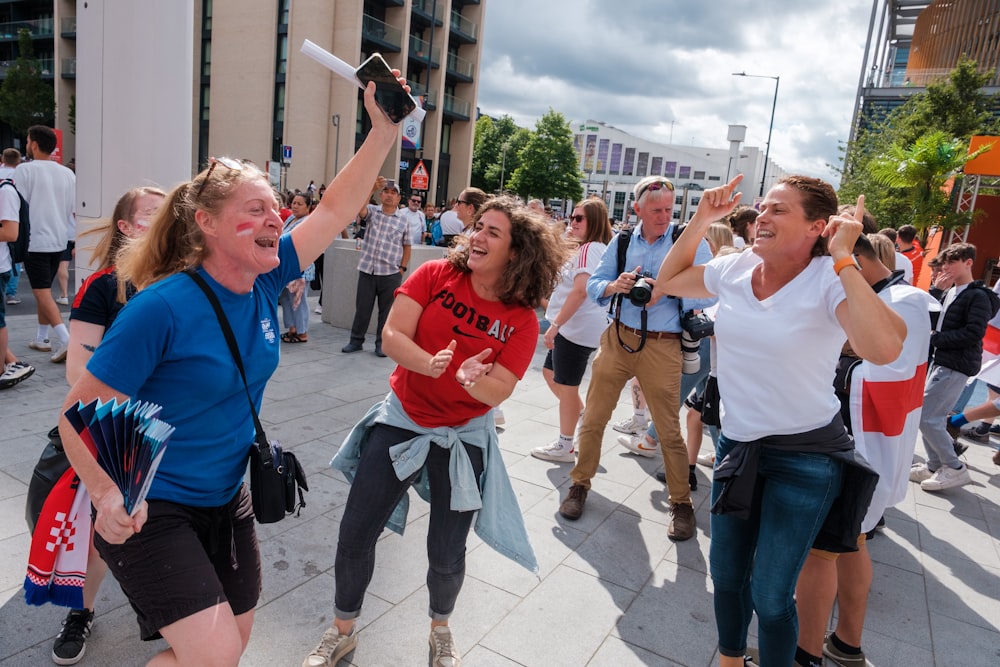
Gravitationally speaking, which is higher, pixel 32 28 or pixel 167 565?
pixel 32 28

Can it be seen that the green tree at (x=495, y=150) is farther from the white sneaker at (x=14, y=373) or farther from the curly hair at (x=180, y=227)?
the curly hair at (x=180, y=227)

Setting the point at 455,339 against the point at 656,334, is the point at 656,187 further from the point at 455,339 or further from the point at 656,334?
the point at 455,339

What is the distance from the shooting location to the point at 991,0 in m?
45.1

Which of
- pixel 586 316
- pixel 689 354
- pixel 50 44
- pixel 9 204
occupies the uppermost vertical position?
pixel 50 44

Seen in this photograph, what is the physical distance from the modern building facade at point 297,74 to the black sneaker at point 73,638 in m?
28.7

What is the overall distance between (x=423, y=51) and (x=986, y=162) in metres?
30.7

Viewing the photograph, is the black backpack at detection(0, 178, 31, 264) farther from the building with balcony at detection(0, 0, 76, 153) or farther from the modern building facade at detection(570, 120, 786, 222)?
the modern building facade at detection(570, 120, 786, 222)

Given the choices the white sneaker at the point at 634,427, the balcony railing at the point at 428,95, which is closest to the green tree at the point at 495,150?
the balcony railing at the point at 428,95

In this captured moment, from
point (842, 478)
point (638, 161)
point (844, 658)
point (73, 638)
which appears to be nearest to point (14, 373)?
point (73, 638)

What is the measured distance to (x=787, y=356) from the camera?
227 centimetres

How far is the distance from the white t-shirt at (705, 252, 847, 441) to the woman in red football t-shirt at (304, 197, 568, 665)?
794 mm

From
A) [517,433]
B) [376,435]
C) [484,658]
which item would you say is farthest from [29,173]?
[484,658]

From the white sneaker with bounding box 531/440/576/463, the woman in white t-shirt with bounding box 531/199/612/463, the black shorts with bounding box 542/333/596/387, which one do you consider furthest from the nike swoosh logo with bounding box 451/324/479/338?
the white sneaker with bounding box 531/440/576/463

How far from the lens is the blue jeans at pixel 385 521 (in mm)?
2488
